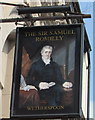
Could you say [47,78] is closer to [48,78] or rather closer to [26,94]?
[48,78]

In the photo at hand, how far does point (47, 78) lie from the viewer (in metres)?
9.86

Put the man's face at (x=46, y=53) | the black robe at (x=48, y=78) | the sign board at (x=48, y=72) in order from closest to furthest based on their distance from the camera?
1. the sign board at (x=48, y=72)
2. the black robe at (x=48, y=78)
3. the man's face at (x=46, y=53)

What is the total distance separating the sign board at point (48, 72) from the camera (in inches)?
376

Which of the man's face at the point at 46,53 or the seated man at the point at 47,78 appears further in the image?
the man's face at the point at 46,53

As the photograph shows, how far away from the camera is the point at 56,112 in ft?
31.0

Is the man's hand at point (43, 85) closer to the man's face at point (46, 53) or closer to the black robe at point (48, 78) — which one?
the black robe at point (48, 78)

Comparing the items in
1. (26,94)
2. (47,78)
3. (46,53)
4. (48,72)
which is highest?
(46,53)

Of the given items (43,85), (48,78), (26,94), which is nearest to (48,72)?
(48,78)

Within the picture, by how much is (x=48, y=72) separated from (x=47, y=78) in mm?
173

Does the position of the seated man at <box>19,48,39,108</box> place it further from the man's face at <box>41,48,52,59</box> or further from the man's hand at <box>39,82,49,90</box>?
the man's face at <box>41,48,52,59</box>

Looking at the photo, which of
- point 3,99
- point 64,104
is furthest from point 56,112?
point 3,99

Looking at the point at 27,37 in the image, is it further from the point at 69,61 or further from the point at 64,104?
the point at 64,104

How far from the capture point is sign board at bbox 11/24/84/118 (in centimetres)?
955

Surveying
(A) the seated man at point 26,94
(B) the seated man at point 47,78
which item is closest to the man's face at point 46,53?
(B) the seated man at point 47,78
